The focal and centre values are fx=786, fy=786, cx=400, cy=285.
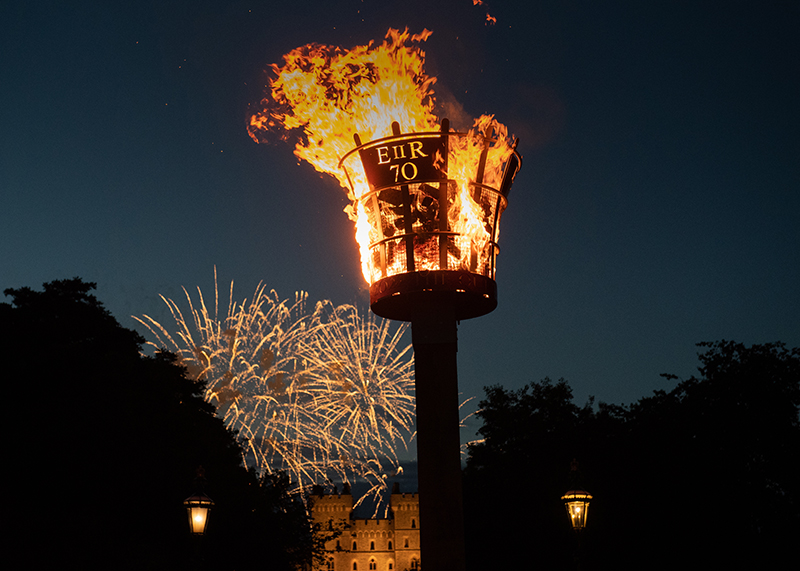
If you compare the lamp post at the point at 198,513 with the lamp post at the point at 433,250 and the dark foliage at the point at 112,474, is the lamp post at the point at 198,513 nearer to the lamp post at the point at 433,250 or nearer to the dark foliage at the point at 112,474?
the lamp post at the point at 433,250

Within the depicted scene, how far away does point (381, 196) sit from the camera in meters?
20.9

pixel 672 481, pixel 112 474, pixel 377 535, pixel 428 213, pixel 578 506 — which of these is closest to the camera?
pixel 578 506

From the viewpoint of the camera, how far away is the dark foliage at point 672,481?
29453mm

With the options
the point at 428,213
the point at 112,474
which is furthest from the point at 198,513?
the point at 112,474

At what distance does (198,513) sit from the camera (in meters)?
16.0

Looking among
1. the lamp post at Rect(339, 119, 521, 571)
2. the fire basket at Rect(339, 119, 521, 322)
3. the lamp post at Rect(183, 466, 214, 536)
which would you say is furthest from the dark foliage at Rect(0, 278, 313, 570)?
the fire basket at Rect(339, 119, 521, 322)

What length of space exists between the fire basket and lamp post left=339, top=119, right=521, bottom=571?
0.09ft

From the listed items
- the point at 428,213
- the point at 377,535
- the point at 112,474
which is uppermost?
the point at 428,213

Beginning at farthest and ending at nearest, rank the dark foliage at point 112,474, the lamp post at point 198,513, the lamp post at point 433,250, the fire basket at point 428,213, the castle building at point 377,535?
the castle building at point 377,535
the dark foliage at point 112,474
the fire basket at point 428,213
the lamp post at point 433,250
the lamp post at point 198,513

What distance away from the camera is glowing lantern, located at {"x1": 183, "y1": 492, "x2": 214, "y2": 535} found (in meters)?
15.9

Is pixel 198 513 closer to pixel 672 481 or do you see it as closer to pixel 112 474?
pixel 112 474

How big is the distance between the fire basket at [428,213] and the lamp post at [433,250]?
26mm

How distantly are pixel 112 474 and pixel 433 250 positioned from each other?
15885 millimetres

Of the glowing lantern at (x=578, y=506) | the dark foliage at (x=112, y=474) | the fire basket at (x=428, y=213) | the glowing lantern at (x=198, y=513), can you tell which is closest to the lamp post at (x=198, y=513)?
the glowing lantern at (x=198, y=513)
